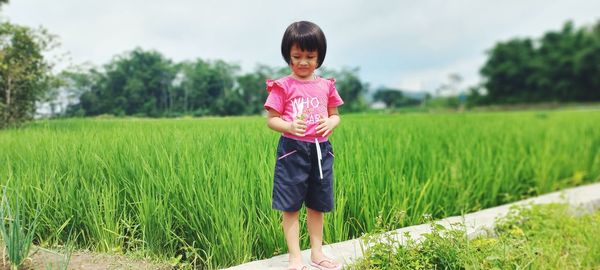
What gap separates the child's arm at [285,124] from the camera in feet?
5.63

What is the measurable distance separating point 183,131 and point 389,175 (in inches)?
50.1

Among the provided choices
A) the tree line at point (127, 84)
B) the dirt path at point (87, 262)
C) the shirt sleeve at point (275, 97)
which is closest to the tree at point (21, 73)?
the tree line at point (127, 84)

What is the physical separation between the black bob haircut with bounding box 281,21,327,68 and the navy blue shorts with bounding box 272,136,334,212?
0.35 metres

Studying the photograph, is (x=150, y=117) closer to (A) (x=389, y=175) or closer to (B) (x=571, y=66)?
(A) (x=389, y=175)

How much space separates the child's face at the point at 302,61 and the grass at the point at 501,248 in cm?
79

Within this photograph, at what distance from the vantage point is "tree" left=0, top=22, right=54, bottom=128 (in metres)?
3.41

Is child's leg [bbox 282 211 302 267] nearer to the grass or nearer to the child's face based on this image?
the grass

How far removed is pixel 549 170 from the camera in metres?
4.53

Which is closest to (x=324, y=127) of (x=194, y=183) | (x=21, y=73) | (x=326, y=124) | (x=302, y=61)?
(x=326, y=124)

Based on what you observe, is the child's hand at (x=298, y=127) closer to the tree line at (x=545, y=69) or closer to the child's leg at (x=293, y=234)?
the child's leg at (x=293, y=234)

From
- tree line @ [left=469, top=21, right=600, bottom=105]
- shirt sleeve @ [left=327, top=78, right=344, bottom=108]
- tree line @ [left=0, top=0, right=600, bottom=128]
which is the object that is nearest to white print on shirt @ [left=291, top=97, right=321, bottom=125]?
shirt sleeve @ [left=327, top=78, right=344, bottom=108]

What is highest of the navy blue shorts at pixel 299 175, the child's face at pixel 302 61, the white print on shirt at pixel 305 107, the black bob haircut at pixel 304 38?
the black bob haircut at pixel 304 38

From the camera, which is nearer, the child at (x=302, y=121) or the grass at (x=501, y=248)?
the child at (x=302, y=121)

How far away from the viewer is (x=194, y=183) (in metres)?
2.27
